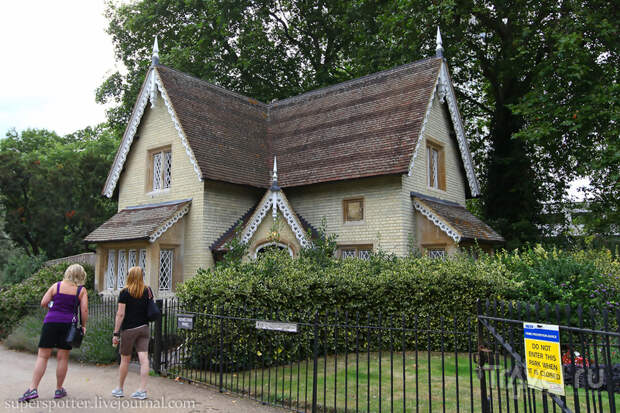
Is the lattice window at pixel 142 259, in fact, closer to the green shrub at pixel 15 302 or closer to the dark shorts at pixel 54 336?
the green shrub at pixel 15 302

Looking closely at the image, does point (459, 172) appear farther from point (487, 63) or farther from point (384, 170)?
point (487, 63)

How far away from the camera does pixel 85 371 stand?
952cm

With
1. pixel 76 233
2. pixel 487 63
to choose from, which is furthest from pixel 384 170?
pixel 76 233

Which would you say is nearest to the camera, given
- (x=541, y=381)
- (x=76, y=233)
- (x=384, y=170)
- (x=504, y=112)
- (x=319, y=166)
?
(x=541, y=381)

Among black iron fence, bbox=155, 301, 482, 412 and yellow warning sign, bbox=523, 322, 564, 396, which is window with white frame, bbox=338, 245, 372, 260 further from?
yellow warning sign, bbox=523, 322, 564, 396

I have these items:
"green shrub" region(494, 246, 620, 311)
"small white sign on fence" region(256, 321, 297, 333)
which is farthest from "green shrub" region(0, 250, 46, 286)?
"green shrub" region(494, 246, 620, 311)

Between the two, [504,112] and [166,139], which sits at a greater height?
[504,112]

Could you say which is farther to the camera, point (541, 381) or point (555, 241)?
point (555, 241)

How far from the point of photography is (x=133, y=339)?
736 centimetres

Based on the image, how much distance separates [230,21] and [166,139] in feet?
41.7

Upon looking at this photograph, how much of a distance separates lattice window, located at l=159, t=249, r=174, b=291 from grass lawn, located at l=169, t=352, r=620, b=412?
736 centimetres

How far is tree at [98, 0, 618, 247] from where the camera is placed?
61.7 ft

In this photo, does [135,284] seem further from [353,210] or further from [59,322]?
[353,210]

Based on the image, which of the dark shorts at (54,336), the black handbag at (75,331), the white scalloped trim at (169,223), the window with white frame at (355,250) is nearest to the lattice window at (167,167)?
the white scalloped trim at (169,223)
